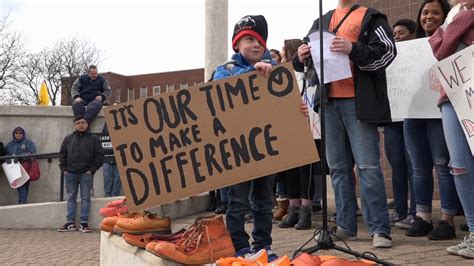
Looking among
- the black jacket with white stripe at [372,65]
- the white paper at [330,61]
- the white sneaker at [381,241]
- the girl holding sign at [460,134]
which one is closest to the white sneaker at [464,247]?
the girl holding sign at [460,134]

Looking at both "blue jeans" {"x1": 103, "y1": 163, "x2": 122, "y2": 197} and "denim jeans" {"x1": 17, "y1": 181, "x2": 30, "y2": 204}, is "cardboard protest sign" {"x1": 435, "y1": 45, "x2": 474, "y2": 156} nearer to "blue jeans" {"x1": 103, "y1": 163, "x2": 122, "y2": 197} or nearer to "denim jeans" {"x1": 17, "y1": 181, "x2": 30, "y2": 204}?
"blue jeans" {"x1": 103, "y1": 163, "x2": 122, "y2": 197}

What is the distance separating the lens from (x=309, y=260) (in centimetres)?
220

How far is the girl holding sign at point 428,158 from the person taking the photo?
3.81 metres

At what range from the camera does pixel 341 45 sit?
3.42 meters

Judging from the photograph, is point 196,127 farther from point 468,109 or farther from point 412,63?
point 412,63

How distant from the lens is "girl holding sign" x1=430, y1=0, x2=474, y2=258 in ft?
10.5

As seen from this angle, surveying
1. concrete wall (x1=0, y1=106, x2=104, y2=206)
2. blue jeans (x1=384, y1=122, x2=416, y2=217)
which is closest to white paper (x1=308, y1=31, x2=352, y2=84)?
blue jeans (x1=384, y1=122, x2=416, y2=217)

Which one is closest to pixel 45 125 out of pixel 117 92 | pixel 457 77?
pixel 457 77

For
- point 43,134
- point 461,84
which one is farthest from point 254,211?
point 43,134

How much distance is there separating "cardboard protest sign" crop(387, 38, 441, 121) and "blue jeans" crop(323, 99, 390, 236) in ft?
2.05

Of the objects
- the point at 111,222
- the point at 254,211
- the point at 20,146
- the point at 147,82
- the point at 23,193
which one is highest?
the point at 147,82

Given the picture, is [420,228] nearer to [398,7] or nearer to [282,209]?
[282,209]

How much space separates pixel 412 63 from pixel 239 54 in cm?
185

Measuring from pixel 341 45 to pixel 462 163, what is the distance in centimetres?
111
